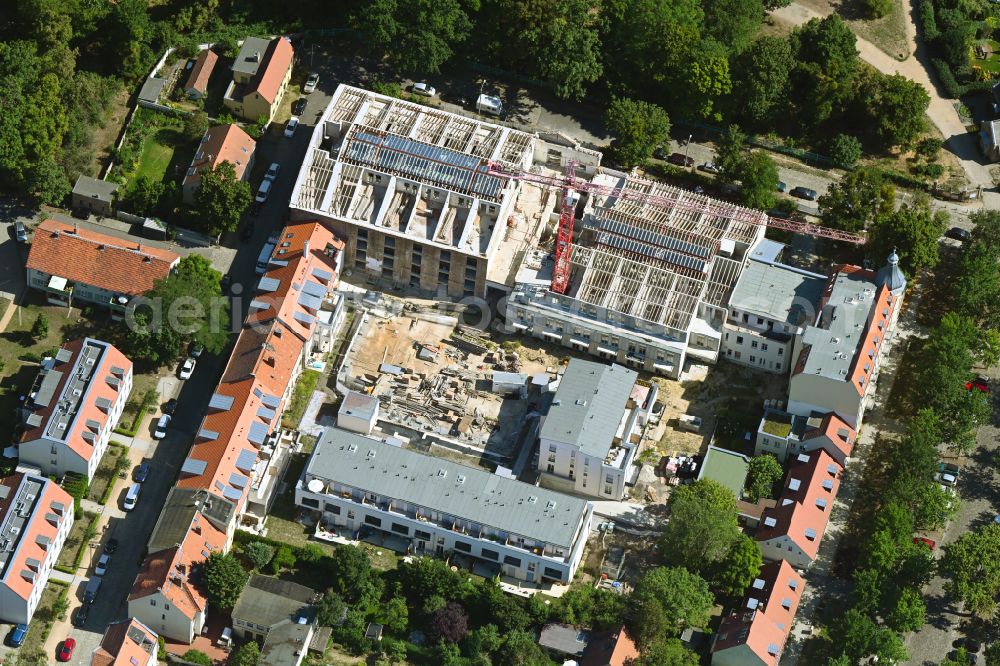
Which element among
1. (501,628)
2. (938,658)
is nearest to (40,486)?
(501,628)

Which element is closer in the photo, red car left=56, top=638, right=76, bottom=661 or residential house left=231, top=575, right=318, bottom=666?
residential house left=231, top=575, right=318, bottom=666

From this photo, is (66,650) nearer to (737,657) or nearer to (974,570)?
(737,657)

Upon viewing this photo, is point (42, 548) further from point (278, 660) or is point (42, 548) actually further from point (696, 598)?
point (696, 598)

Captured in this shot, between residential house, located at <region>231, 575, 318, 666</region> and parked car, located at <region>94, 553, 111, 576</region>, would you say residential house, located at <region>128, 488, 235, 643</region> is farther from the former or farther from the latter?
parked car, located at <region>94, 553, 111, 576</region>

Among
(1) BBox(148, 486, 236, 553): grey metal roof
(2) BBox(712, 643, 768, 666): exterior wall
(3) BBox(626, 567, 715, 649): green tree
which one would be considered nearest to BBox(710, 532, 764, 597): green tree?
(3) BBox(626, 567, 715, 649): green tree

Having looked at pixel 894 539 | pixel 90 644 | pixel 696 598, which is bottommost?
pixel 90 644

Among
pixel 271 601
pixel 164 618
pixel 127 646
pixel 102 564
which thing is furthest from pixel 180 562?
pixel 102 564
